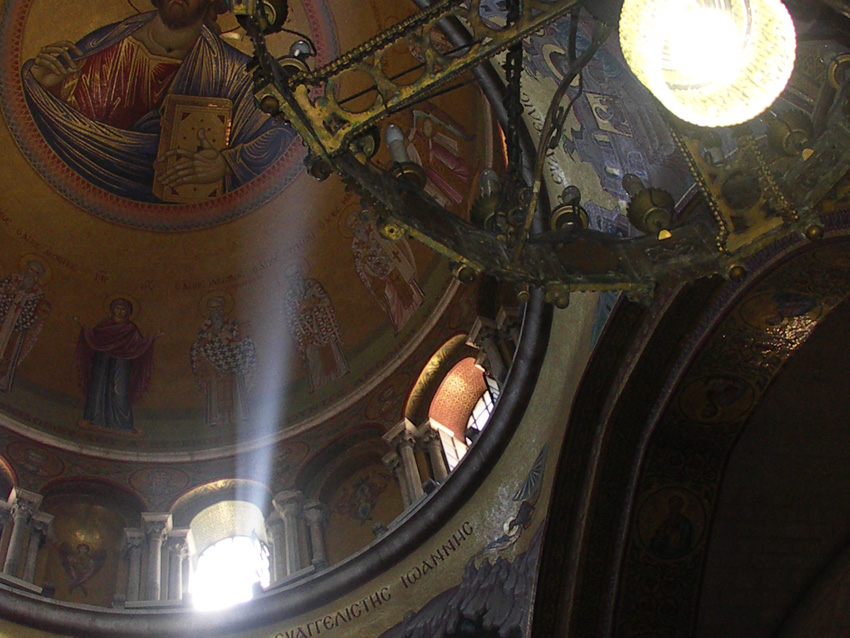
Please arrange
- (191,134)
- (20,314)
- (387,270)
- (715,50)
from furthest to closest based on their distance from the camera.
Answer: (191,134), (387,270), (20,314), (715,50)

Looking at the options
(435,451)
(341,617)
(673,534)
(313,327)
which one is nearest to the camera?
(673,534)

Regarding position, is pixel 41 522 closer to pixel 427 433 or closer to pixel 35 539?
pixel 35 539

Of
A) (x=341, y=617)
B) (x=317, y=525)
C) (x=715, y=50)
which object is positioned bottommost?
(x=715, y=50)

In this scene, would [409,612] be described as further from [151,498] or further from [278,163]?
[278,163]

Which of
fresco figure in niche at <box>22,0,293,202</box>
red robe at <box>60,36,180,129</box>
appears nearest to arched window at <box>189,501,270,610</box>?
fresco figure in niche at <box>22,0,293,202</box>

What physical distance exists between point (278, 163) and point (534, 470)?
6.83 meters

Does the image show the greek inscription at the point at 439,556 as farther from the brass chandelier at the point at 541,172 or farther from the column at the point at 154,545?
the brass chandelier at the point at 541,172

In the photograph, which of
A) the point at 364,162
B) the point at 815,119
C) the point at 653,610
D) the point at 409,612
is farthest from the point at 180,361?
the point at 815,119

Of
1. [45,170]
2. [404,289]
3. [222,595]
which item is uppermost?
[45,170]

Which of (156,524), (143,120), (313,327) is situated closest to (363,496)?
(156,524)

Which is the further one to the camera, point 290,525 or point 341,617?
→ point 290,525

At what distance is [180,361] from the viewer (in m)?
13.6

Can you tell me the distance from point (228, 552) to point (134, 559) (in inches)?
45.5

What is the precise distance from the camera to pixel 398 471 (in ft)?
→ 36.7
